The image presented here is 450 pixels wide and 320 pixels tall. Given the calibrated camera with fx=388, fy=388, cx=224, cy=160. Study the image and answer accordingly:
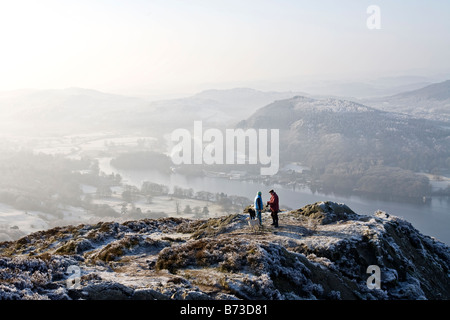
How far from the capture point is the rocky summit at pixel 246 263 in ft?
45.1

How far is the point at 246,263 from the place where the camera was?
53.3 feet

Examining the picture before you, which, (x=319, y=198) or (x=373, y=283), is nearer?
(x=373, y=283)

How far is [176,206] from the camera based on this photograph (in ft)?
527

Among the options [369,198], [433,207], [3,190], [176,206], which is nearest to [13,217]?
[3,190]

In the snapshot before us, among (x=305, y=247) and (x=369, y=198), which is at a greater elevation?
Answer: (x=305, y=247)

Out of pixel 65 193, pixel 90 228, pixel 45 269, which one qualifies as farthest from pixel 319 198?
pixel 45 269

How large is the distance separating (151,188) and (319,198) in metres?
82.2

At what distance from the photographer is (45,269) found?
48.5 ft

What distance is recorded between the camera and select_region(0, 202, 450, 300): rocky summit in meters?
13.7

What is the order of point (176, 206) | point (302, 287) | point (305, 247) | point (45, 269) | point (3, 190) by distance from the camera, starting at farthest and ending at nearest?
point (3, 190), point (176, 206), point (305, 247), point (302, 287), point (45, 269)
